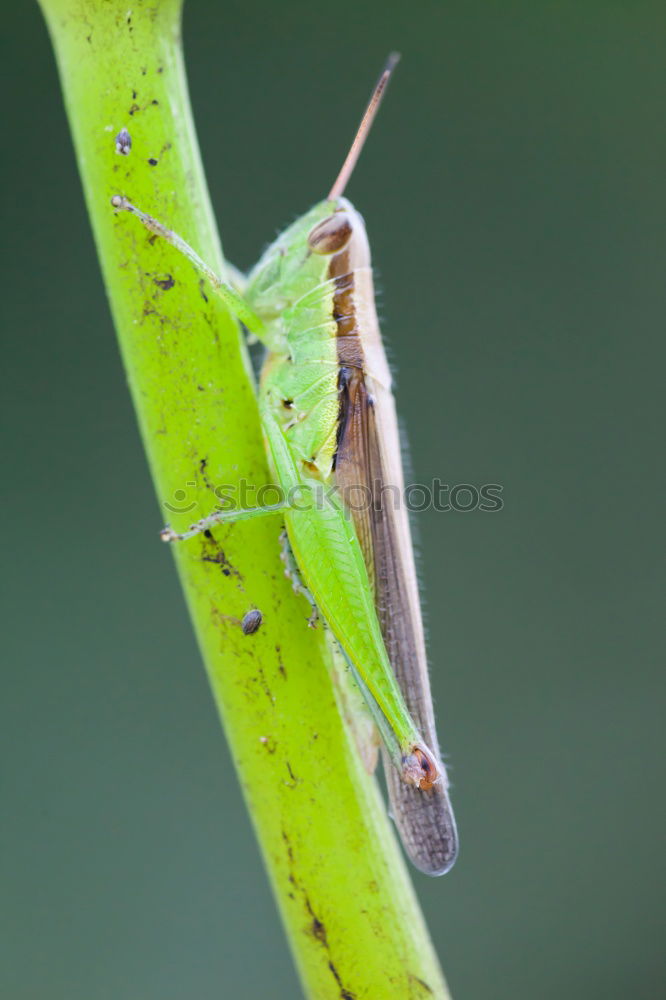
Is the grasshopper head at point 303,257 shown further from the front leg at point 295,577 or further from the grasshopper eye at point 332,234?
the front leg at point 295,577

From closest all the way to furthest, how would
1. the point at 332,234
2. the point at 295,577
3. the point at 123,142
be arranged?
the point at 123,142 < the point at 295,577 < the point at 332,234

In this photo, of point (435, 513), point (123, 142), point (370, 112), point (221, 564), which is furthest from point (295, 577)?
point (435, 513)

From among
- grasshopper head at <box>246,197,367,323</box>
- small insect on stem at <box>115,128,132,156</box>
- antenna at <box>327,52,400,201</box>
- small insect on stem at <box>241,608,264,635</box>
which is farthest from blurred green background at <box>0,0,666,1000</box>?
small insect on stem at <box>115,128,132,156</box>

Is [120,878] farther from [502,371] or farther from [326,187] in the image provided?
[326,187]

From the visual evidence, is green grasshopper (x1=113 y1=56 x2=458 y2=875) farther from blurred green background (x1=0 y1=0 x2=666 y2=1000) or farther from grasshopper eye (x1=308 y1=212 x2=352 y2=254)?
blurred green background (x1=0 y1=0 x2=666 y2=1000)

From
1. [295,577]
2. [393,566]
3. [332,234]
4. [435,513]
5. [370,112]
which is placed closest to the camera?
[295,577]

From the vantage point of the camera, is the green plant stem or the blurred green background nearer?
the green plant stem

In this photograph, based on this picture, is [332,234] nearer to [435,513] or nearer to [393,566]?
[393,566]
